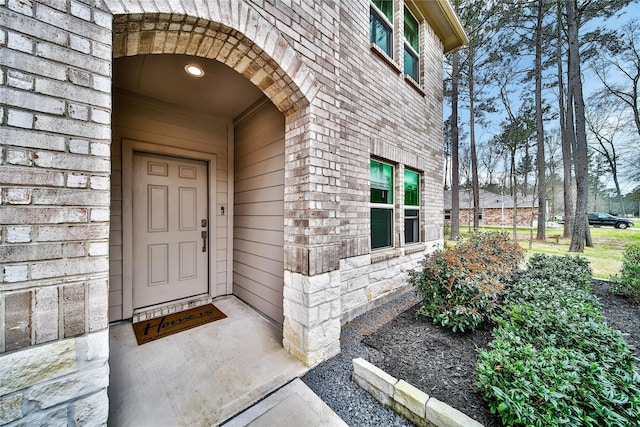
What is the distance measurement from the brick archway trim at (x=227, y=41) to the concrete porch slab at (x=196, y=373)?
7.68 ft

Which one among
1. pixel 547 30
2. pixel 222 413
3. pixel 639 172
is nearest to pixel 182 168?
pixel 222 413

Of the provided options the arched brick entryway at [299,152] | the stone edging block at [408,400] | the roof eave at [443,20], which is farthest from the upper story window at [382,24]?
the stone edging block at [408,400]

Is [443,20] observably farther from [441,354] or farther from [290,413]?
[290,413]

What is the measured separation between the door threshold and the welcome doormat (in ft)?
0.19

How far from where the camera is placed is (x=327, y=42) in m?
2.34

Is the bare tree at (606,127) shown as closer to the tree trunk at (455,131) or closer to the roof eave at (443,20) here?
the tree trunk at (455,131)

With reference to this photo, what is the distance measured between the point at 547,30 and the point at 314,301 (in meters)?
13.5

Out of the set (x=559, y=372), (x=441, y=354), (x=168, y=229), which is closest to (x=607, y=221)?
(x=441, y=354)

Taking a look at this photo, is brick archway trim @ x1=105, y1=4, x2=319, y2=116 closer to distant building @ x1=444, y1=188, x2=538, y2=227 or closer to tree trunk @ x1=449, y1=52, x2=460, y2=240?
tree trunk @ x1=449, y1=52, x2=460, y2=240

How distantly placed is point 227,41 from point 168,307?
3055 mm

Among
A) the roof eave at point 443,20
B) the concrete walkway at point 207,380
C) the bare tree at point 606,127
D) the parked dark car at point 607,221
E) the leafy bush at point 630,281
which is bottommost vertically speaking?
the concrete walkway at point 207,380

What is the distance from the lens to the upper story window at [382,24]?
356cm

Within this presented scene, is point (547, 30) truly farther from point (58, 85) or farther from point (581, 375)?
point (58, 85)

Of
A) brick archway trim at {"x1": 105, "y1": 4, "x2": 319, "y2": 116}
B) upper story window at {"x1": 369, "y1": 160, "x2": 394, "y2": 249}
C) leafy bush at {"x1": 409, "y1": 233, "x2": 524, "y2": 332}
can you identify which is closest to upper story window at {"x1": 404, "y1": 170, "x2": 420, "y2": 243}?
upper story window at {"x1": 369, "y1": 160, "x2": 394, "y2": 249}
